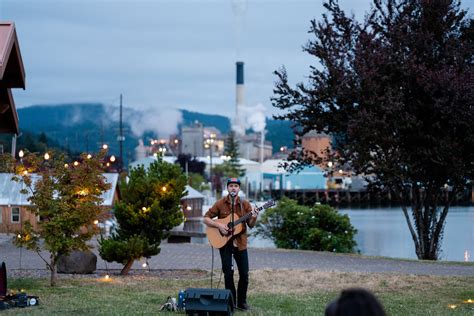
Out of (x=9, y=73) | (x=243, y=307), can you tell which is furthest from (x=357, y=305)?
(x=9, y=73)

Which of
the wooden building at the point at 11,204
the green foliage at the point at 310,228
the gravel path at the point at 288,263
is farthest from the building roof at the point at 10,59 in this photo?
the wooden building at the point at 11,204

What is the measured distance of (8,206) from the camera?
39562 millimetres

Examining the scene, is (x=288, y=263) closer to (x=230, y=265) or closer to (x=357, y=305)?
(x=230, y=265)

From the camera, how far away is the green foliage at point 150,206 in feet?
63.5

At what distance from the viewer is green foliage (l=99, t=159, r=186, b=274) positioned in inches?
762

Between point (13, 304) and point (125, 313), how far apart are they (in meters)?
1.88

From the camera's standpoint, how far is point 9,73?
16.2 m

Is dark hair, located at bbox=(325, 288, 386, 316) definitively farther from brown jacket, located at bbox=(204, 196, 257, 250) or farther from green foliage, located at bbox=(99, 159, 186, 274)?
green foliage, located at bbox=(99, 159, 186, 274)

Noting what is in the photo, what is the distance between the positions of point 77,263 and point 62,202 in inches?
118

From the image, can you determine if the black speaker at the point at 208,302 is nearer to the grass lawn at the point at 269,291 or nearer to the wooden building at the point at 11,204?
the grass lawn at the point at 269,291

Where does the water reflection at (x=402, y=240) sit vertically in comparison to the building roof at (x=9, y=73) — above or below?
below

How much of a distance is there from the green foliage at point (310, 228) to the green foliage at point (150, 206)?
35.9 feet

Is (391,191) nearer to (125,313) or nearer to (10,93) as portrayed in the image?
(10,93)

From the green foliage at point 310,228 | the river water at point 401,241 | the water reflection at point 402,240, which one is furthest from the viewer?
the water reflection at point 402,240
